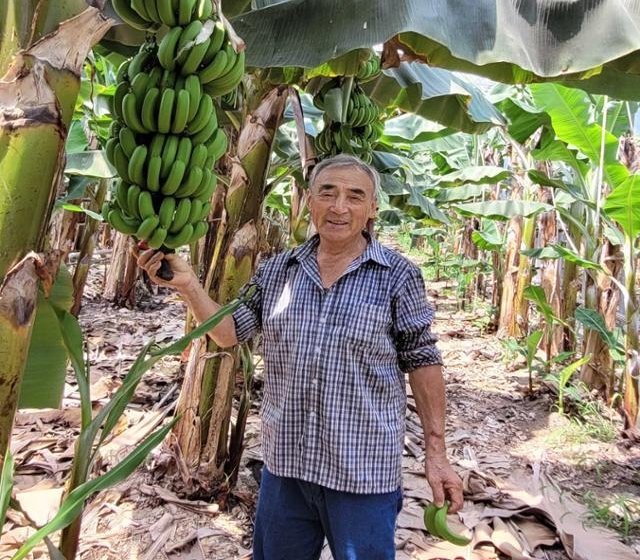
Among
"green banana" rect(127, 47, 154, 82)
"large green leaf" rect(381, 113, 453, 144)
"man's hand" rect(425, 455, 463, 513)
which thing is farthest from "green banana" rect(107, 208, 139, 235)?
"large green leaf" rect(381, 113, 453, 144)

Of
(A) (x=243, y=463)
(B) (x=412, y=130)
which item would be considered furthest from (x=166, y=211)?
(B) (x=412, y=130)

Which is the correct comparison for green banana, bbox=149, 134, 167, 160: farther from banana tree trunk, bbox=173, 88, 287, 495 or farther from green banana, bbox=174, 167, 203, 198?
banana tree trunk, bbox=173, 88, 287, 495

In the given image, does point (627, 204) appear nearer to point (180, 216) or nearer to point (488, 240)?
point (488, 240)

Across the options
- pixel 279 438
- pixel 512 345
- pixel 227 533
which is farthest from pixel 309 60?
pixel 512 345

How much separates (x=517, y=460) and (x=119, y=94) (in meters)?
3.47

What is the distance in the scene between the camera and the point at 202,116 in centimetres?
110

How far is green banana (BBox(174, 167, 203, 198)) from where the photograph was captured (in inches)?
44.0

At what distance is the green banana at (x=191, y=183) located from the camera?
3.67ft

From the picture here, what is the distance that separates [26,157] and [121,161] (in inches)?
10.9

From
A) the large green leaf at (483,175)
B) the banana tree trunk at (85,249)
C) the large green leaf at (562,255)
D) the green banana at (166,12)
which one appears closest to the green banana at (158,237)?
the green banana at (166,12)

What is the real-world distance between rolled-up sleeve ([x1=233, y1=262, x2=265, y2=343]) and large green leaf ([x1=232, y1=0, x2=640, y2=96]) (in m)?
0.74

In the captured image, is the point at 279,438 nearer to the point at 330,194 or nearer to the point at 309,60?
the point at 330,194

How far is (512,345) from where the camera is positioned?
5207 mm

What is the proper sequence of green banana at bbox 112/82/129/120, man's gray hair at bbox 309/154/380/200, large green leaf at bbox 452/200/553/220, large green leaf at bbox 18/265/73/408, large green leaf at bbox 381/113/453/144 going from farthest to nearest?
large green leaf at bbox 452/200/553/220, large green leaf at bbox 381/113/453/144, man's gray hair at bbox 309/154/380/200, large green leaf at bbox 18/265/73/408, green banana at bbox 112/82/129/120
